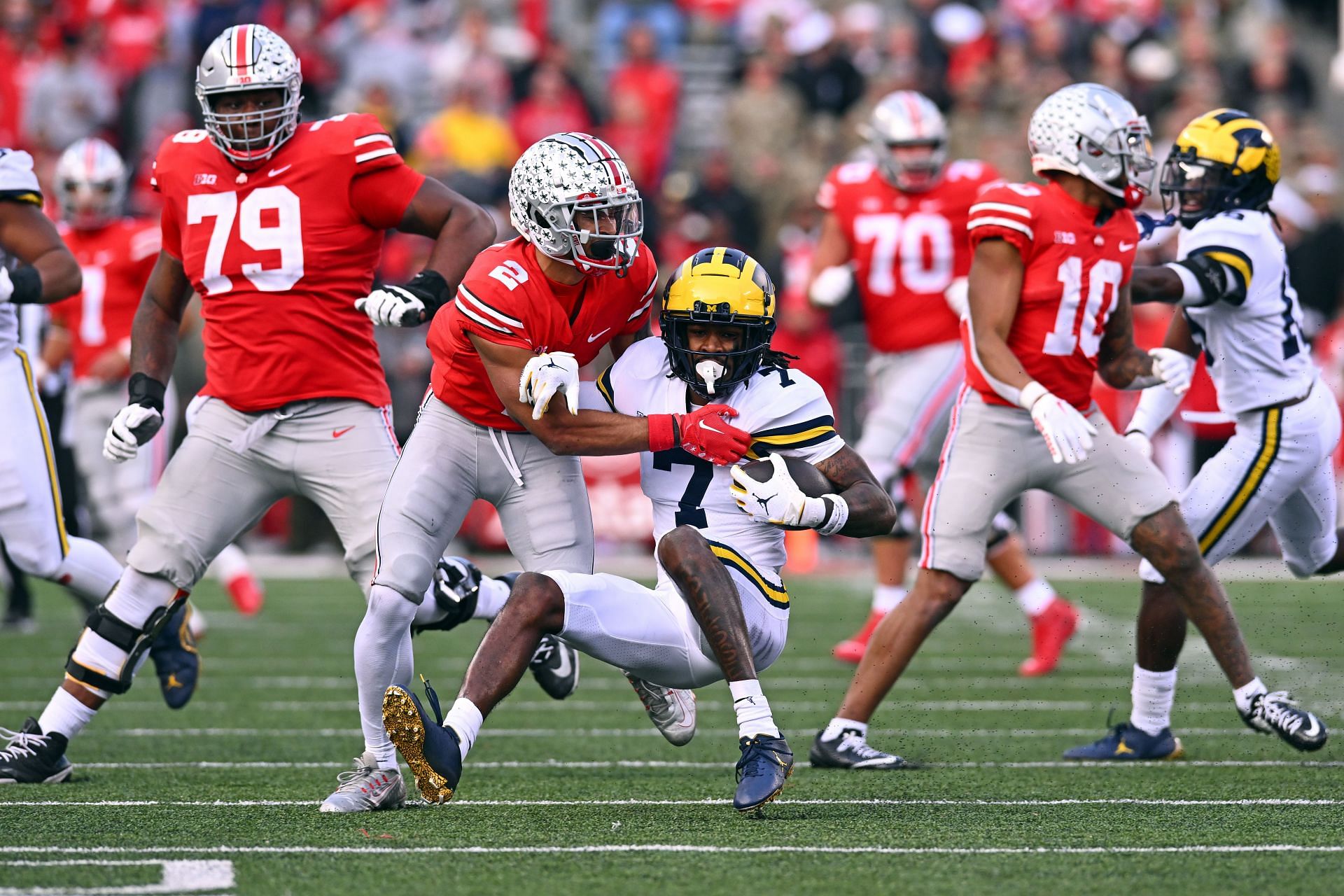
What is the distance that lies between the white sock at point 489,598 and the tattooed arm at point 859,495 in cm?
123

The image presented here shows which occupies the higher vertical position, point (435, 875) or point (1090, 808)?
point (435, 875)

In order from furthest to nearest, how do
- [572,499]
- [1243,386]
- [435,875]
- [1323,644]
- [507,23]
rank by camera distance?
[507,23] < [1323,644] < [1243,386] < [572,499] < [435,875]

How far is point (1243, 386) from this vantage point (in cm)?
569

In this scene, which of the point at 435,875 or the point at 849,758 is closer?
the point at 435,875

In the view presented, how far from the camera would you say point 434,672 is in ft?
24.5

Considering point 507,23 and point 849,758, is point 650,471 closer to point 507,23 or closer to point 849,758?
point 849,758

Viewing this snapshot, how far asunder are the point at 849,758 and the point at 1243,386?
1655mm

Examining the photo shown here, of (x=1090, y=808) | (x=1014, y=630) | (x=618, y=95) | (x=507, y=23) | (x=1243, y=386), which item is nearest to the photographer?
(x=1090, y=808)

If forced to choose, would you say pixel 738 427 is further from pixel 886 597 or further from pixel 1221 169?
pixel 886 597

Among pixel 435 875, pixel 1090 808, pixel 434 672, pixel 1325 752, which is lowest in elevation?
pixel 434 672

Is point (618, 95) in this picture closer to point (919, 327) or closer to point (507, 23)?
point (507, 23)

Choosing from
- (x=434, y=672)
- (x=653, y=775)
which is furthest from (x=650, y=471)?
(x=434, y=672)

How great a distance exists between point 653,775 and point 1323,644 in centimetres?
409

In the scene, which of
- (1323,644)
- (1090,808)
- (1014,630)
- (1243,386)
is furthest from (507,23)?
(1090,808)
